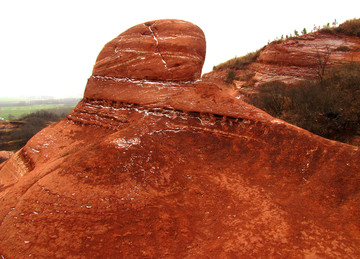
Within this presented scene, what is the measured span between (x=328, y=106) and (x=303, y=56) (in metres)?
7.72

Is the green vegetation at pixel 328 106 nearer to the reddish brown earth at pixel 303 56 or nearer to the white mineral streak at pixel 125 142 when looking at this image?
the reddish brown earth at pixel 303 56

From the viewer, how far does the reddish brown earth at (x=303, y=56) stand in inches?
532

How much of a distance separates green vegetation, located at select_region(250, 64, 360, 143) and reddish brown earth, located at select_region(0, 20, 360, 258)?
5190 mm

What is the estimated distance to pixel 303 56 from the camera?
14352 millimetres

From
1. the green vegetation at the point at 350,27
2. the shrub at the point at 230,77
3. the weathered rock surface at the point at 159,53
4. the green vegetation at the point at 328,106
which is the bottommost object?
the green vegetation at the point at 328,106

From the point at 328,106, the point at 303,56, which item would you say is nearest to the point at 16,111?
the point at 303,56

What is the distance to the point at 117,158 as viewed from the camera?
350 cm

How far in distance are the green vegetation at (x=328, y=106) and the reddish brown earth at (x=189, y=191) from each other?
17.0ft

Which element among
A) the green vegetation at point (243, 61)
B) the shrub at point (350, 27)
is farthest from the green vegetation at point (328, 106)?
the green vegetation at point (243, 61)

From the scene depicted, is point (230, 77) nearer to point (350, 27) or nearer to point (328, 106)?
point (350, 27)

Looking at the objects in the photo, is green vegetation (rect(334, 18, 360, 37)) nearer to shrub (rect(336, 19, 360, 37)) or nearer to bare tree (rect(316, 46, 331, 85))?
shrub (rect(336, 19, 360, 37))

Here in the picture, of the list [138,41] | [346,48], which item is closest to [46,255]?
[138,41]

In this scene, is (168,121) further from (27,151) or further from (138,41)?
(27,151)

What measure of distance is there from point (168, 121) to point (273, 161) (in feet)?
7.46
